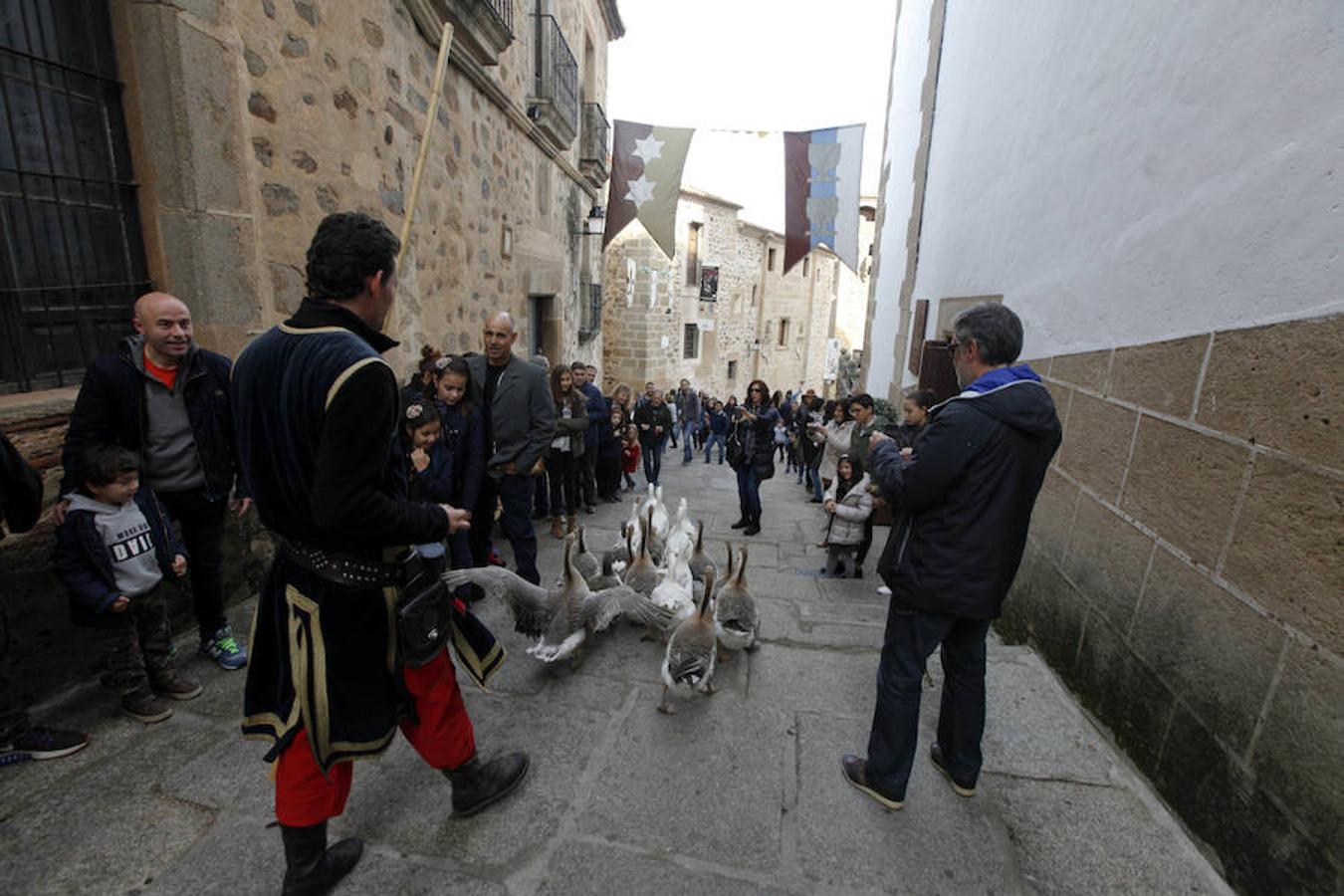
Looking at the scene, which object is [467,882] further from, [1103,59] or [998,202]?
[998,202]

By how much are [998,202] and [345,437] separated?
5328 mm

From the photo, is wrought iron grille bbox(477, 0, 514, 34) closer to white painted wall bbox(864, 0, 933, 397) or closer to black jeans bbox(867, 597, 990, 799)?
white painted wall bbox(864, 0, 933, 397)

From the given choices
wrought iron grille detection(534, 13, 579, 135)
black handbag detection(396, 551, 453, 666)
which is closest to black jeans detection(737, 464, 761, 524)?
black handbag detection(396, 551, 453, 666)

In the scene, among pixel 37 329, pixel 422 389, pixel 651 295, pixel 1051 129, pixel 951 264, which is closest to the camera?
pixel 37 329

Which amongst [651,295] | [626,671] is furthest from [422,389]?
[651,295]

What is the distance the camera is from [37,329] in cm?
292

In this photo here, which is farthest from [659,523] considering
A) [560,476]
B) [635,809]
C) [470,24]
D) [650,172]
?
[650,172]

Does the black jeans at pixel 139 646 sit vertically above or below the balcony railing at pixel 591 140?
below

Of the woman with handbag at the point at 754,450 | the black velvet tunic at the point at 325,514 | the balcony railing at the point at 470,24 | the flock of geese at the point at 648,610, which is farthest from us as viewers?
the woman with handbag at the point at 754,450

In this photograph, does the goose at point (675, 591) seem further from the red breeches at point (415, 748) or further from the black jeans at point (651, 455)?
the black jeans at point (651, 455)

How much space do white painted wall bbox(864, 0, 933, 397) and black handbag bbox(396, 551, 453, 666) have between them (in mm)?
8092

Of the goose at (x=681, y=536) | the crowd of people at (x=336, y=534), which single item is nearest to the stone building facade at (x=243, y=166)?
the crowd of people at (x=336, y=534)

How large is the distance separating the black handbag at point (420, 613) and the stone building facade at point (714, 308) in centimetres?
1871

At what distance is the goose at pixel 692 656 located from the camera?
9.45 feet
